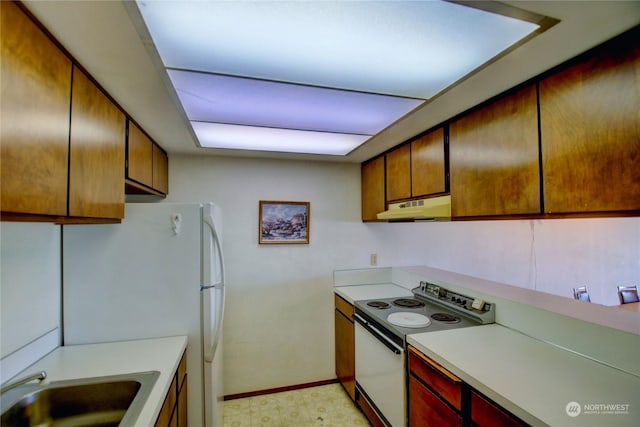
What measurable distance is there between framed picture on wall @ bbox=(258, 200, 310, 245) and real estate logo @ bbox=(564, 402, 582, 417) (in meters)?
2.20

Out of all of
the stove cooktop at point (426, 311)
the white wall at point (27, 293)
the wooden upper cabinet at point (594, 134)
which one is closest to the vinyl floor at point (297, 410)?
the stove cooktop at point (426, 311)

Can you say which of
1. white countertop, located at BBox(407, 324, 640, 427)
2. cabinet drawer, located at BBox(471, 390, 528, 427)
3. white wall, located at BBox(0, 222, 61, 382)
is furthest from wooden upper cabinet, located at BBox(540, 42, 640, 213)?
white wall, located at BBox(0, 222, 61, 382)

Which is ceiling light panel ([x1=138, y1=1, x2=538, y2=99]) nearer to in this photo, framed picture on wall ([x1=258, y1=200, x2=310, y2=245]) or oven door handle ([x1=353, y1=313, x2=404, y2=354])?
oven door handle ([x1=353, y1=313, x2=404, y2=354])

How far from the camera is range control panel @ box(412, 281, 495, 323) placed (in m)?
1.83

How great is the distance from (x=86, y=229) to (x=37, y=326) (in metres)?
0.50

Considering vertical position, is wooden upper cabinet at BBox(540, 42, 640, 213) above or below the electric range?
above

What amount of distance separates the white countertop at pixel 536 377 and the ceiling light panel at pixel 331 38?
1.33m

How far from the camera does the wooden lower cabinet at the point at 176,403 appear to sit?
1.18m

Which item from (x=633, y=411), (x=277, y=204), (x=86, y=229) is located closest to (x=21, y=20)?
(x=86, y=229)

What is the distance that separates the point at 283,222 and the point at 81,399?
75.2 inches

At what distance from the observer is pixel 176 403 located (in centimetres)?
142

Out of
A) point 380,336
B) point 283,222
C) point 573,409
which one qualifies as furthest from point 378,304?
point 573,409

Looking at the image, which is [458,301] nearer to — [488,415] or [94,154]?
[488,415]

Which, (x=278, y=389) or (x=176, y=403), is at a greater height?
(x=176, y=403)
